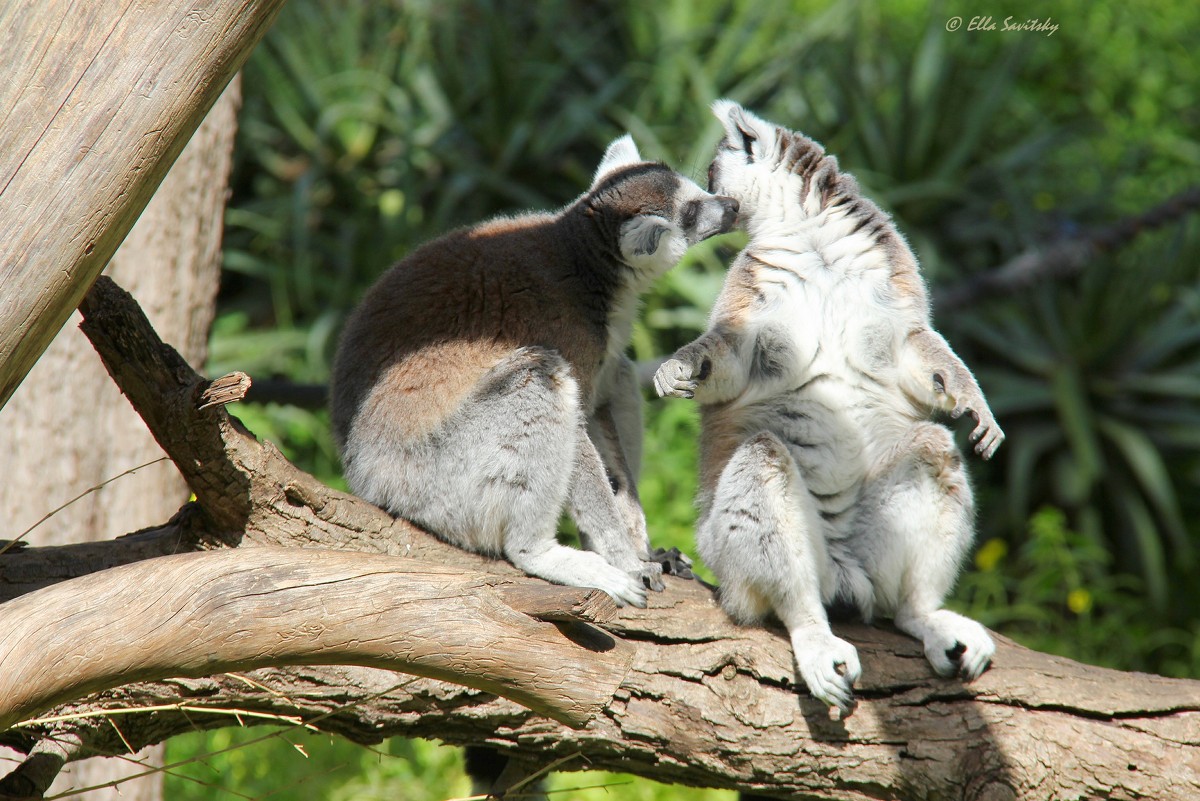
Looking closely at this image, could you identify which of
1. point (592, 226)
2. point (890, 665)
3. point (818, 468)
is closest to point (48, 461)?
point (592, 226)

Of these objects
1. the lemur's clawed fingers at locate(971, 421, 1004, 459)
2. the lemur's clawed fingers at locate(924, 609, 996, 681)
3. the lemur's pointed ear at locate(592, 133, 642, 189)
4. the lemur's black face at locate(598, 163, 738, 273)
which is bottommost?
the lemur's clawed fingers at locate(924, 609, 996, 681)

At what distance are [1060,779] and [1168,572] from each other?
5.08 metres

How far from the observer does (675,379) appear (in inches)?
120

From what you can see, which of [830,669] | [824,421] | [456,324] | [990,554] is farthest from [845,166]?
[830,669]

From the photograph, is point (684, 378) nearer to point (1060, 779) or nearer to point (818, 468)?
point (818, 468)

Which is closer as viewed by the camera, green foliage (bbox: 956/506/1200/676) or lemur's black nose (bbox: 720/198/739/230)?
lemur's black nose (bbox: 720/198/739/230)

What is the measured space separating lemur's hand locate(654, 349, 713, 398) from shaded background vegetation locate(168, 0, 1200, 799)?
3.05m

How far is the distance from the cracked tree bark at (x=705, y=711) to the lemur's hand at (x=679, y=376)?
0.63 metres

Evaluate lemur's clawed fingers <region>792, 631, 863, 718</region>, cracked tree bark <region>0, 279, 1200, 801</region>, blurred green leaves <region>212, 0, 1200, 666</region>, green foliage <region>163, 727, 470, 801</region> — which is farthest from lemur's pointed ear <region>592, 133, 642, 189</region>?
green foliage <region>163, 727, 470, 801</region>

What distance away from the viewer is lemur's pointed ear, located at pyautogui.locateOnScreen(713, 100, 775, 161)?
3.72m

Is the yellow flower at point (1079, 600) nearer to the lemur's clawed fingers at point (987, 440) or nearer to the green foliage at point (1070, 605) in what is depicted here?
the green foliage at point (1070, 605)

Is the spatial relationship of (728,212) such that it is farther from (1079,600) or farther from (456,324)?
(1079,600)

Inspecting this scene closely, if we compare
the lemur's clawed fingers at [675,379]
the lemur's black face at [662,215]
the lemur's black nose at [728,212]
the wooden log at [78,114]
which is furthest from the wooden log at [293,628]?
the lemur's black nose at [728,212]

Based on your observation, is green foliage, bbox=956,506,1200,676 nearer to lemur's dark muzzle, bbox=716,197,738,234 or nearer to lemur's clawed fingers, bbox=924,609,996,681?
lemur's clawed fingers, bbox=924,609,996,681
